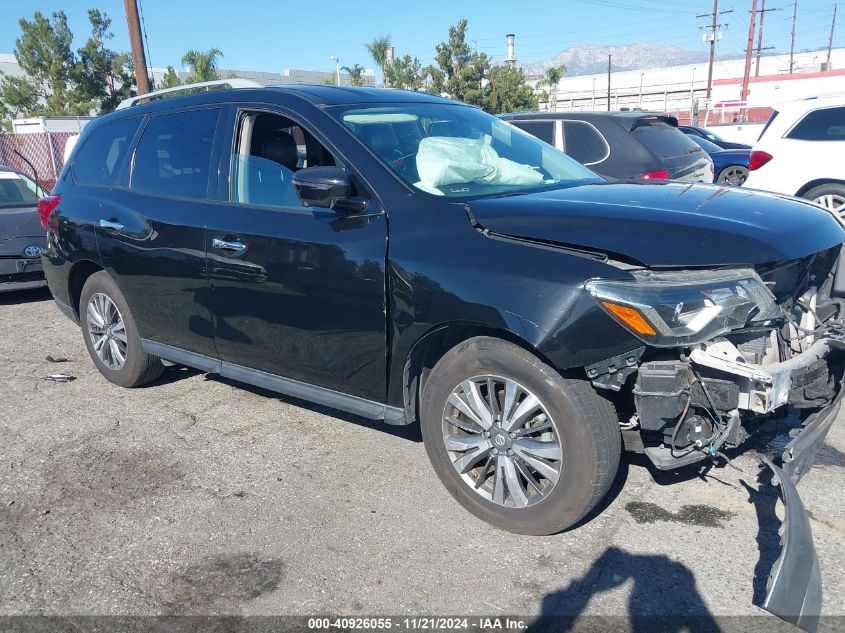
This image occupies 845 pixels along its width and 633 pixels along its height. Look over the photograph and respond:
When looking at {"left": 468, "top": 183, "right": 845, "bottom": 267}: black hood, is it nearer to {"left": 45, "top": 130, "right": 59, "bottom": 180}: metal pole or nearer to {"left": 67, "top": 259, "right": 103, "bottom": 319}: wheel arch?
{"left": 67, "top": 259, "right": 103, "bottom": 319}: wheel arch

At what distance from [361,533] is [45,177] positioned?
92.4 ft

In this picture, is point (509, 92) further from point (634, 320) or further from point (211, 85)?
point (634, 320)

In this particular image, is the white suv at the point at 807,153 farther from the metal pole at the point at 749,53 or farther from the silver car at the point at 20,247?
the metal pole at the point at 749,53

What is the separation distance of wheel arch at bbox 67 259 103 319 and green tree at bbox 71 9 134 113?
36807mm

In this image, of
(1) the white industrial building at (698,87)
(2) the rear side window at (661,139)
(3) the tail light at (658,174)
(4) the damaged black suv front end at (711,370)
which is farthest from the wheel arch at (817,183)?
(1) the white industrial building at (698,87)

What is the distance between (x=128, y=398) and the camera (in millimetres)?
5074

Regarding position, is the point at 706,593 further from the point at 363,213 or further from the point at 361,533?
the point at 363,213

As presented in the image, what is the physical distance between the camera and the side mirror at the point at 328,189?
334 centimetres

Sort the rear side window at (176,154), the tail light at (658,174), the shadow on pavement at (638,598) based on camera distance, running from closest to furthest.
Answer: the shadow on pavement at (638,598) < the rear side window at (176,154) < the tail light at (658,174)

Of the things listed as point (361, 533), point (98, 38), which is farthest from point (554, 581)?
point (98, 38)

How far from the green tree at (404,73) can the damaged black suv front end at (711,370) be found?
4378 cm

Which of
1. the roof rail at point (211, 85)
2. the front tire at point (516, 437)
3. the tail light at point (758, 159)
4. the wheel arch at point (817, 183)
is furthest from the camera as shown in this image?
the tail light at point (758, 159)

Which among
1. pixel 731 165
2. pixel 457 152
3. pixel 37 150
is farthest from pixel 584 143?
A: pixel 37 150

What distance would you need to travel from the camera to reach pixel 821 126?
331 inches
